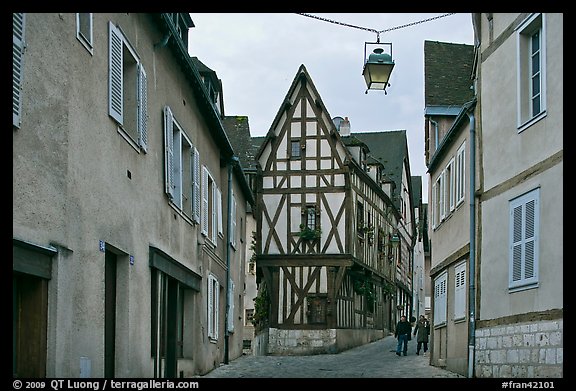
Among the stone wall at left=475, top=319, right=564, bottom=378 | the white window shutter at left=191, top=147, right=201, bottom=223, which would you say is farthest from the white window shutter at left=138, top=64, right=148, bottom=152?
the stone wall at left=475, top=319, right=564, bottom=378

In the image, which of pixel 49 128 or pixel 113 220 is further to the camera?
pixel 113 220

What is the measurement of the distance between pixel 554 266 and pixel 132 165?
5468 millimetres

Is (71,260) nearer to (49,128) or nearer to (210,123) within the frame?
(49,128)

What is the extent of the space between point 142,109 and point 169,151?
196cm

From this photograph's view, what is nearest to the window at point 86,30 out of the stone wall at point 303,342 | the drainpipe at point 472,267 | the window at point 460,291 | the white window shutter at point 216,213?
the drainpipe at point 472,267

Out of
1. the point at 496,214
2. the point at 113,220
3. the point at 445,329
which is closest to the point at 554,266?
the point at 496,214

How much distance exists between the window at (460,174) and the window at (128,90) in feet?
22.3

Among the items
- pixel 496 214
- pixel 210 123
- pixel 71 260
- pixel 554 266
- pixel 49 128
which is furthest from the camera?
pixel 210 123

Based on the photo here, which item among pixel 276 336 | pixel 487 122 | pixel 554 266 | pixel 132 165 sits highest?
pixel 487 122

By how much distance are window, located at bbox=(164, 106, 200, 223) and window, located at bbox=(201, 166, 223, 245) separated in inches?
37.4

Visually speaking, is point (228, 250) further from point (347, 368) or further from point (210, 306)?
point (347, 368)

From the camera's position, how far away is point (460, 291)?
58.1ft

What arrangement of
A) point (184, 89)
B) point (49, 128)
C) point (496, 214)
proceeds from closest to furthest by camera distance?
1. point (49, 128)
2. point (496, 214)
3. point (184, 89)
